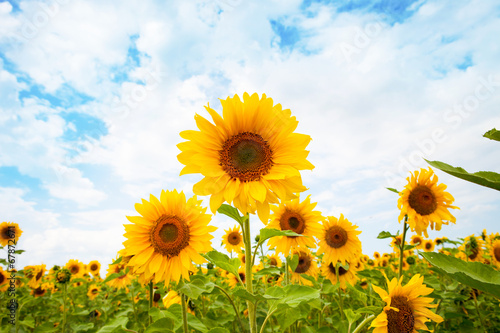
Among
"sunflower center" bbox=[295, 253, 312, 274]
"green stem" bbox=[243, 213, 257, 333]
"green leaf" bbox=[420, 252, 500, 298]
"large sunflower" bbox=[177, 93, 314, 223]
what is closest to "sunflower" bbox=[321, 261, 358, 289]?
"sunflower center" bbox=[295, 253, 312, 274]

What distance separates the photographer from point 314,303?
3.08 m

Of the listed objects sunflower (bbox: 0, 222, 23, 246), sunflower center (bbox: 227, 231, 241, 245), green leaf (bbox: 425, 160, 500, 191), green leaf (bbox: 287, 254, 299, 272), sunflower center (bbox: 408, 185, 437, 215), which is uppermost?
sunflower (bbox: 0, 222, 23, 246)

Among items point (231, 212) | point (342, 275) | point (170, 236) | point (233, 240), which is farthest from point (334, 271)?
point (231, 212)

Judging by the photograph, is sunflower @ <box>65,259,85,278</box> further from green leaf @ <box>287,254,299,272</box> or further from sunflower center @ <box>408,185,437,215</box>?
sunflower center @ <box>408,185,437,215</box>

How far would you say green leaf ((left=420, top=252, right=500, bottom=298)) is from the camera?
94cm

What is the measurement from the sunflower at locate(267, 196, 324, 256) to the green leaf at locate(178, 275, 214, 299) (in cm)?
203

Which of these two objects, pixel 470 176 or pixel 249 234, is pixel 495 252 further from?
pixel 470 176

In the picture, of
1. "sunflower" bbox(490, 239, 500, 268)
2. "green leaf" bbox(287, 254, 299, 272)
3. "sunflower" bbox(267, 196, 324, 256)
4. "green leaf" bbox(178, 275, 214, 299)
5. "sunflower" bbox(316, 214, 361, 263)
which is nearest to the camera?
"green leaf" bbox(178, 275, 214, 299)

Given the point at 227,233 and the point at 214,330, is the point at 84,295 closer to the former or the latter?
the point at 227,233

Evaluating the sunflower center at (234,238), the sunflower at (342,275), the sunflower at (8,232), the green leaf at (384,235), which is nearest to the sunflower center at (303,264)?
the sunflower at (342,275)

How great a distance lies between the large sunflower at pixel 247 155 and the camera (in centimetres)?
231

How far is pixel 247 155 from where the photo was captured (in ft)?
8.36

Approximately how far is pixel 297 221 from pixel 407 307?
2.21 m

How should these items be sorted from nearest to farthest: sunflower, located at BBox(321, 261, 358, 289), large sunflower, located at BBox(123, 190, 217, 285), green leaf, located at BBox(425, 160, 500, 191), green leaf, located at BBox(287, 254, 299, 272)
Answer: green leaf, located at BBox(425, 160, 500, 191) → large sunflower, located at BBox(123, 190, 217, 285) → green leaf, located at BBox(287, 254, 299, 272) → sunflower, located at BBox(321, 261, 358, 289)
